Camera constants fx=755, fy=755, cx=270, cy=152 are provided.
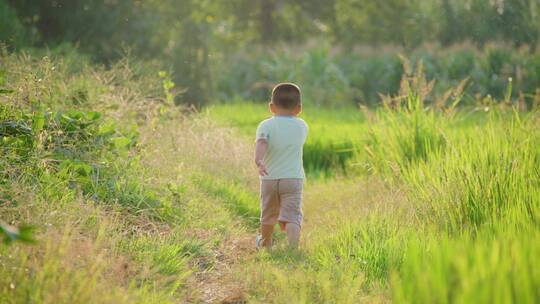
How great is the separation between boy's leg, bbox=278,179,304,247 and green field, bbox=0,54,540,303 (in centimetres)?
22

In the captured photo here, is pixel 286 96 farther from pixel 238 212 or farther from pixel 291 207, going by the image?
pixel 238 212

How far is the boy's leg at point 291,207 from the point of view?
19.6 ft

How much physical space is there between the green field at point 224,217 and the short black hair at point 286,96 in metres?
1.07

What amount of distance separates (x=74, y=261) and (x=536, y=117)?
18.0 feet

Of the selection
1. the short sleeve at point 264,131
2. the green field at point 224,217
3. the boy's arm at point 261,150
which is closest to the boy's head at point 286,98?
the short sleeve at point 264,131

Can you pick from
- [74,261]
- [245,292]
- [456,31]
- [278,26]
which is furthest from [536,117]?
[278,26]

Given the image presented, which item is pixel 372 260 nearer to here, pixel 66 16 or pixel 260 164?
pixel 260 164

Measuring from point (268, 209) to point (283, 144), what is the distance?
56 cm

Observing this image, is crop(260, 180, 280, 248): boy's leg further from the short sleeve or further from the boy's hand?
the short sleeve

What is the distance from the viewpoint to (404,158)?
836 cm

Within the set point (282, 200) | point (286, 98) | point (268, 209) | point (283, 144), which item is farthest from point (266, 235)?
point (286, 98)

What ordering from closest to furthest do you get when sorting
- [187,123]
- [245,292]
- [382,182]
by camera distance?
[245,292]
[382,182]
[187,123]

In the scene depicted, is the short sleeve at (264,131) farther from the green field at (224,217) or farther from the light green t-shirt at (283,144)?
the green field at (224,217)

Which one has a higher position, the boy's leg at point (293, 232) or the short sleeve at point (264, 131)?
the short sleeve at point (264, 131)
